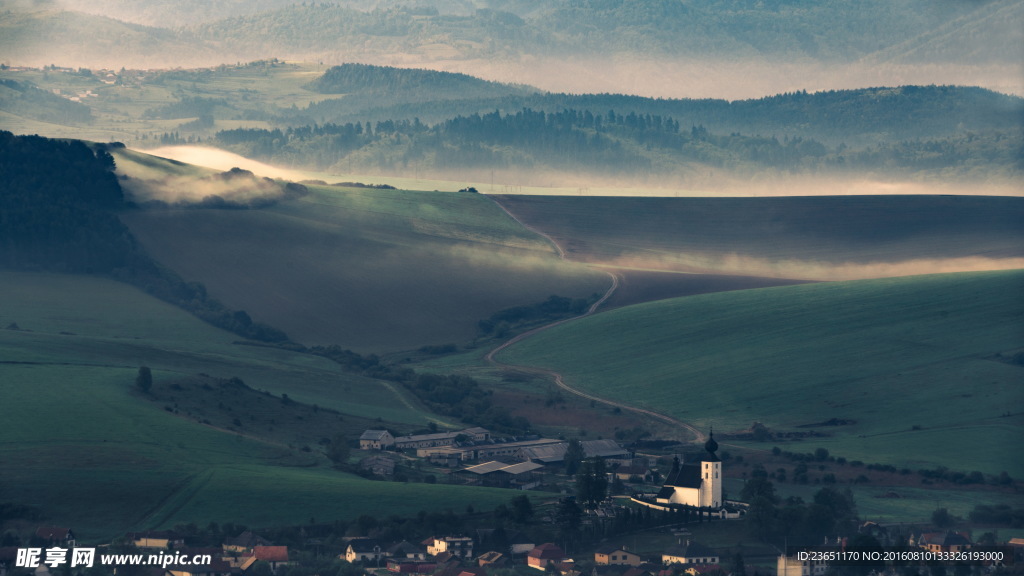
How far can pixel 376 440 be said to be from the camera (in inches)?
5246

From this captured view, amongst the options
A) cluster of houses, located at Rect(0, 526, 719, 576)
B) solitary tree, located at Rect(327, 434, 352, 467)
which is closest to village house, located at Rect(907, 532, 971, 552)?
cluster of houses, located at Rect(0, 526, 719, 576)

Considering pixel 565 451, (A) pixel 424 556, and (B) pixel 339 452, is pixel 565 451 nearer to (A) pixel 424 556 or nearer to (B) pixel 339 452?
(B) pixel 339 452

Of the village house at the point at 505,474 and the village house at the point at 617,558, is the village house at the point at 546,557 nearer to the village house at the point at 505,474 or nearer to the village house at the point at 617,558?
the village house at the point at 617,558

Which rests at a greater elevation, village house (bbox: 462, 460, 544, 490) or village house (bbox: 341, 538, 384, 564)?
village house (bbox: 462, 460, 544, 490)

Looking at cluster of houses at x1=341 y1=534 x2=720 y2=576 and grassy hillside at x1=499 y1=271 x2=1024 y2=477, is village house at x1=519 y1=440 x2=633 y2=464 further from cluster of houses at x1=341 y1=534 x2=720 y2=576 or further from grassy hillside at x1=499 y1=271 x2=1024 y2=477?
cluster of houses at x1=341 y1=534 x2=720 y2=576

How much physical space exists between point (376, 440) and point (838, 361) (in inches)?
1823

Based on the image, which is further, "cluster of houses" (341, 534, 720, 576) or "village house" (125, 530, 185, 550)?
"village house" (125, 530, 185, 550)

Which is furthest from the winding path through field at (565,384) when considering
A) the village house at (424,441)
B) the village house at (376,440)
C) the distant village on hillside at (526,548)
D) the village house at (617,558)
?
the village house at (617,558)

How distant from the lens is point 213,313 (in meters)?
188

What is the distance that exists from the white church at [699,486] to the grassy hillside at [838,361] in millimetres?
19513

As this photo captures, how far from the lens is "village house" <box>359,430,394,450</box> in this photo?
132250 mm

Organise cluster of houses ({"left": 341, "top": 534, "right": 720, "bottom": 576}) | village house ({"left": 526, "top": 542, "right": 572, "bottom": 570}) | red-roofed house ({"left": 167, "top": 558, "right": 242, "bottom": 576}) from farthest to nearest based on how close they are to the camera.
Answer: village house ({"left": 526, "top": 542, "right": 572, "bottom": 570})
cluster of houses ({"left": 341, "top": 534, "right": 720, "bottom": 576})
red-roofed house ({"left": 167, "top": 558, "right": 242, "bottom": 576})

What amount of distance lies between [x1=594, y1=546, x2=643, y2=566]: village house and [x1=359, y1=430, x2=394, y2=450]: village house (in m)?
43.6

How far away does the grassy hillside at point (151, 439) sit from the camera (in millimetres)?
100688
